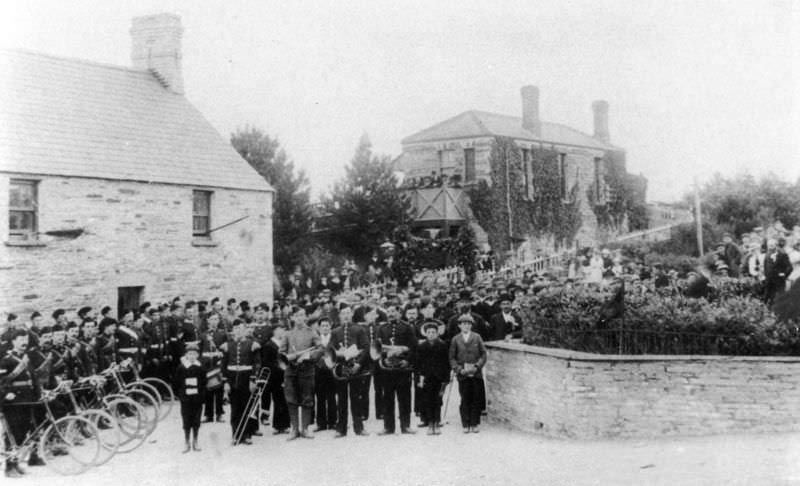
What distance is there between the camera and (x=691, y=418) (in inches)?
408

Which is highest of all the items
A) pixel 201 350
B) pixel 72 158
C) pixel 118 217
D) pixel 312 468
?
pixel 72 158

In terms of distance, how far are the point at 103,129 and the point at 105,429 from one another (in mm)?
12059

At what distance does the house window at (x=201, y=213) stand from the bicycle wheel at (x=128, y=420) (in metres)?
10.1

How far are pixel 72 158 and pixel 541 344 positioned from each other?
13.1m

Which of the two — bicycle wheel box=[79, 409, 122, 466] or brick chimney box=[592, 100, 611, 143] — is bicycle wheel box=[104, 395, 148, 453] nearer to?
bicycle wheel box=[79, 409, 122, 466]

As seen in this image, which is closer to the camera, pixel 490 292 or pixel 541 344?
pixel 541 344

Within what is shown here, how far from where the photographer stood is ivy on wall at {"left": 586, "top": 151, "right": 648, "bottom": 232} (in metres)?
39.1

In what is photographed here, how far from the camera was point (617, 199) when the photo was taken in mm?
39906

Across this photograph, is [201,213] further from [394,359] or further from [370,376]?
[394,359]

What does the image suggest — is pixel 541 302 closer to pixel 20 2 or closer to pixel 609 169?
pixel 20 2

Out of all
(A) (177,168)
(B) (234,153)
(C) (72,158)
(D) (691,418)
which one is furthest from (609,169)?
(D) (691,418)

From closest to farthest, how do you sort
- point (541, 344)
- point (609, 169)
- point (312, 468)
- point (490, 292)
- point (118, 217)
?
1. point (312, 468)
2. point (541, 344)
3. point (490, 292)
4. point (118, 217)
5. point (609, 169)

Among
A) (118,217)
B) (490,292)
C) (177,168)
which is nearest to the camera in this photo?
(490,292)

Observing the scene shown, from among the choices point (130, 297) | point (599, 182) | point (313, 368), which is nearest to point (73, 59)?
point (130, 297)
